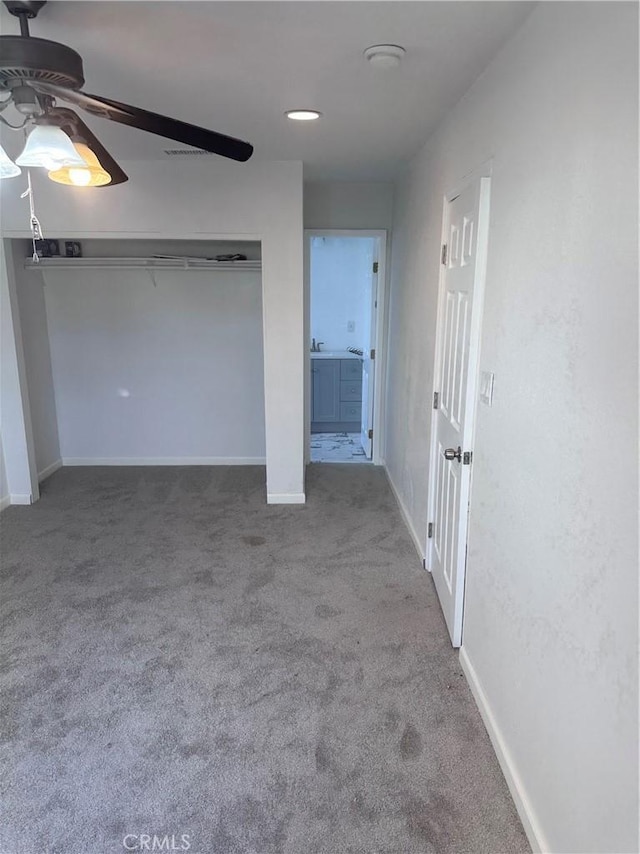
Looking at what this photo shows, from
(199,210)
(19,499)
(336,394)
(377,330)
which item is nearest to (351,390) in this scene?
(336,394)

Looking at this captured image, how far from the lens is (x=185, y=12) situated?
1615 millimetres

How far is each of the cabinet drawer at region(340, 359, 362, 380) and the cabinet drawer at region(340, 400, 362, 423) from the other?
11.8 inches

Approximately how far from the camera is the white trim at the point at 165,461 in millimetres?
5121

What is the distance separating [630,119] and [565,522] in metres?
0.91

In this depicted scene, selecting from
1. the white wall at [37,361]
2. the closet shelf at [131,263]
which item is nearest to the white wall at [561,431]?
the closet shelf at [131,263]

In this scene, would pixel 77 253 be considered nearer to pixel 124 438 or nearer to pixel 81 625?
pixel 124 438

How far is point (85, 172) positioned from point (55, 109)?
25cm

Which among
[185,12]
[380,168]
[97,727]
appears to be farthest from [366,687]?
[380,168]

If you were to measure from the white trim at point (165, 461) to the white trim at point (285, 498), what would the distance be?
3.04ft

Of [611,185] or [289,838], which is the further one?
[289,838]

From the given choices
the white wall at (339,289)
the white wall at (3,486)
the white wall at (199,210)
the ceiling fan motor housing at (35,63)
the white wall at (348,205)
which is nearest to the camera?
the ceiling fan motor housing at (35,63)

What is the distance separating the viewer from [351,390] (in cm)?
631

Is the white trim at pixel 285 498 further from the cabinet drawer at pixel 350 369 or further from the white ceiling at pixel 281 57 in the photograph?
the white ceiling at pixel 281 57

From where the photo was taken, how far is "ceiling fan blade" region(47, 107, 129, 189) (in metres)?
1.66
